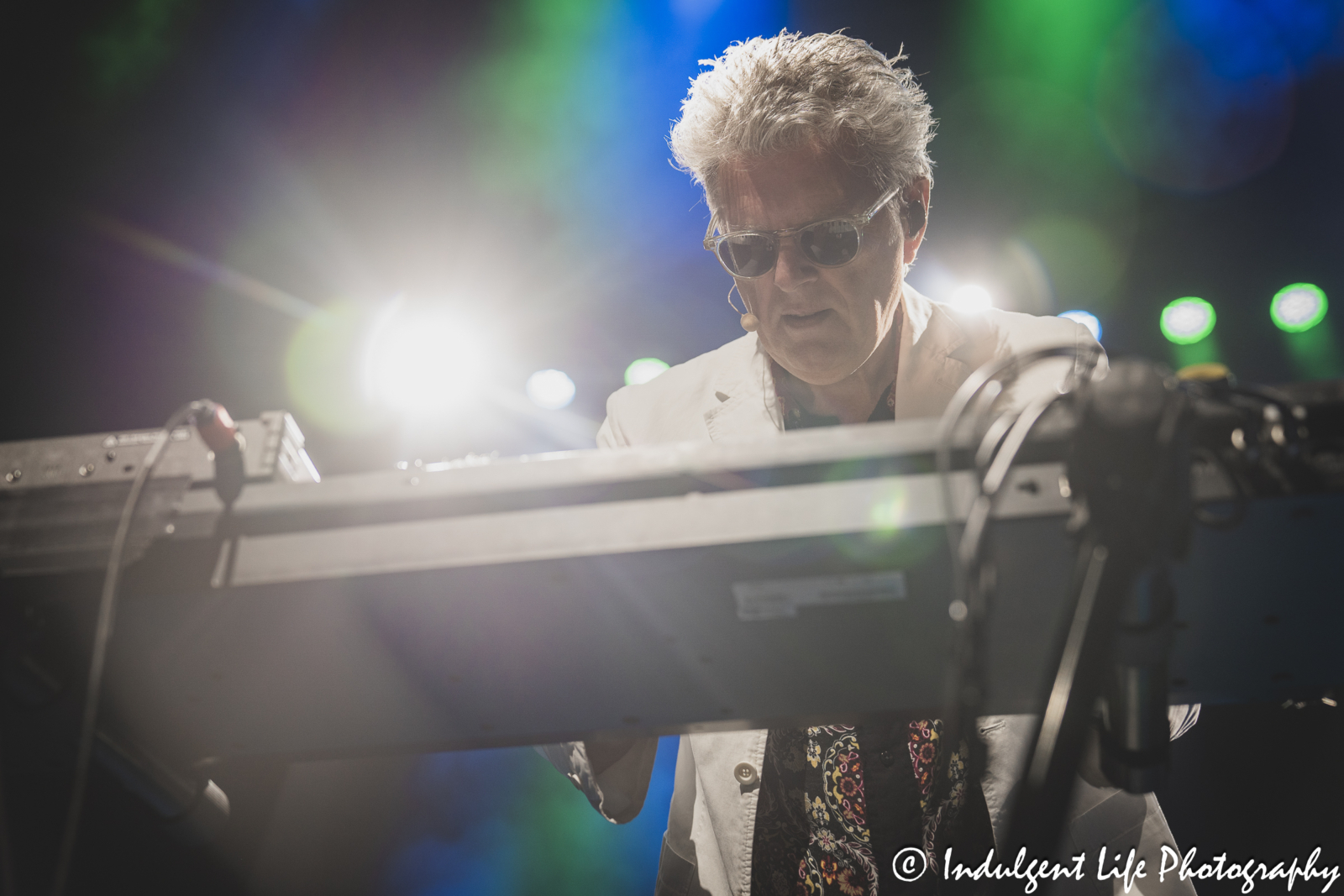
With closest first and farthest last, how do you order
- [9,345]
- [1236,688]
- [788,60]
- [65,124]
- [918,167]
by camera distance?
[1236,688] → [788,60] → [918,167] → [65,124] → [9,345]

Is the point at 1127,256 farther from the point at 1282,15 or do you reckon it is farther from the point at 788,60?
the point at 788,60

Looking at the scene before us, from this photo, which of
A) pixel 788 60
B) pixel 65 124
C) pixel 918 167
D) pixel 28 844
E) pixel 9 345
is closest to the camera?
pixel 28 844

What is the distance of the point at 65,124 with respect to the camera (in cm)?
315

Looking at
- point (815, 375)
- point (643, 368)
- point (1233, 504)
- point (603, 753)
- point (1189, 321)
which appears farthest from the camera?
point (643, 368)

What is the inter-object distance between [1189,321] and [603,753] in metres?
4.25

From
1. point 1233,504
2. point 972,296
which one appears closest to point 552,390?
point 972,296

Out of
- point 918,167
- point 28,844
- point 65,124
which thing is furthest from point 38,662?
point 65,124

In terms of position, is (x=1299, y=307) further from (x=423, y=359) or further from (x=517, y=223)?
(x=423, y=359)

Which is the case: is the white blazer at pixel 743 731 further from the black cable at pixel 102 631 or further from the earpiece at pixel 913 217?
the black cable at pixel 102 631

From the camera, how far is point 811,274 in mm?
1649

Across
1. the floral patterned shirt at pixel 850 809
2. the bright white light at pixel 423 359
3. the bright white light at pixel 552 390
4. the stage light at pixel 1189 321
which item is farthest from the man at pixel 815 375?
the stage light at pixel 1189 321

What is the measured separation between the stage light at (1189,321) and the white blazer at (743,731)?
9.44 feet

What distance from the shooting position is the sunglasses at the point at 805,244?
1.63 metres

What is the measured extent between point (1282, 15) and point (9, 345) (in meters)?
5.97
